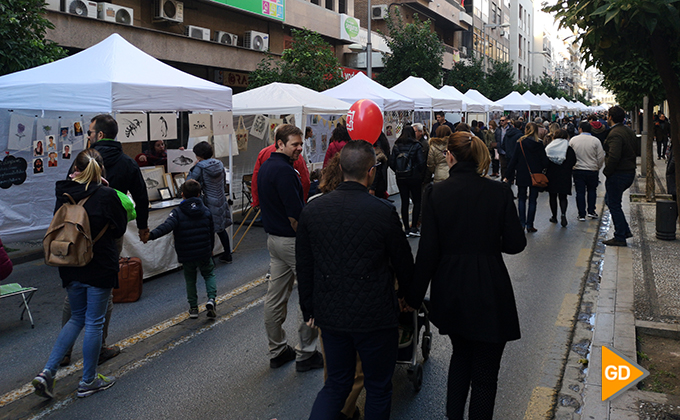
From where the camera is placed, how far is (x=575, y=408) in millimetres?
4078

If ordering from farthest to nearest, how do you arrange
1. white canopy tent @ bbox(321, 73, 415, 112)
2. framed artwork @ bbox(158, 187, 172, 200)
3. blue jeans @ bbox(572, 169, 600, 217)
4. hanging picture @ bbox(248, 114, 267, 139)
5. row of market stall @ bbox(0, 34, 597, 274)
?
white canopy tent @ bbox(321, 73, 415, 112) → hanging picture @ bbox(248, 114, 267, 139) → blue jeans @ bbox(572, 169, 600, 217) → framed artwork @ bbox(158, 187, 172, 200) → row of market stall @ bbox(0, 34, 597, 274)

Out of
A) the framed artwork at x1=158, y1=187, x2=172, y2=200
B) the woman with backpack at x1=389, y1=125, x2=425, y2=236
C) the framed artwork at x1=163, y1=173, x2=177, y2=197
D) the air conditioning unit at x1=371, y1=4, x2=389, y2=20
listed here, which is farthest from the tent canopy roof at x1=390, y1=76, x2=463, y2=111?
the air conditioning unit at x1=371, y1=4, x2=389, y2=20

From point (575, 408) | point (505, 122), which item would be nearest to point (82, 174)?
point (575, 408)

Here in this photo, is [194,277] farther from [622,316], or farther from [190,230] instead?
[622,316]

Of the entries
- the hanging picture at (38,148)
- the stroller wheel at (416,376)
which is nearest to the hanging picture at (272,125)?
the hanging picture at (38,148)

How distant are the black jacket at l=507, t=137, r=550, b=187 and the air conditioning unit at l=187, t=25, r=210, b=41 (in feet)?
45.1

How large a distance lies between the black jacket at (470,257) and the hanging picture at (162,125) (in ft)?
20.6

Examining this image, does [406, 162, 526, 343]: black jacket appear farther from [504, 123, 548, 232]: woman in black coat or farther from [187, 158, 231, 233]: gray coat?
[504, 123, 548, 232]: woman in black coat

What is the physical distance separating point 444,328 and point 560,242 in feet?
22.8

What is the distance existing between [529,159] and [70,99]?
7.26 metres

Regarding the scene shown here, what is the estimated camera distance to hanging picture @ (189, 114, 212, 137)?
8946 mm

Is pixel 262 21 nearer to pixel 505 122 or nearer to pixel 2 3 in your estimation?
pixel 505 122

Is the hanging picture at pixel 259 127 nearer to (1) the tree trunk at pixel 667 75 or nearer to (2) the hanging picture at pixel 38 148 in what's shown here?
(2) the hanging picture at pixel 38 148

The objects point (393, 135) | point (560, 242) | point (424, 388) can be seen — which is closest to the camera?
point (424, 388)
